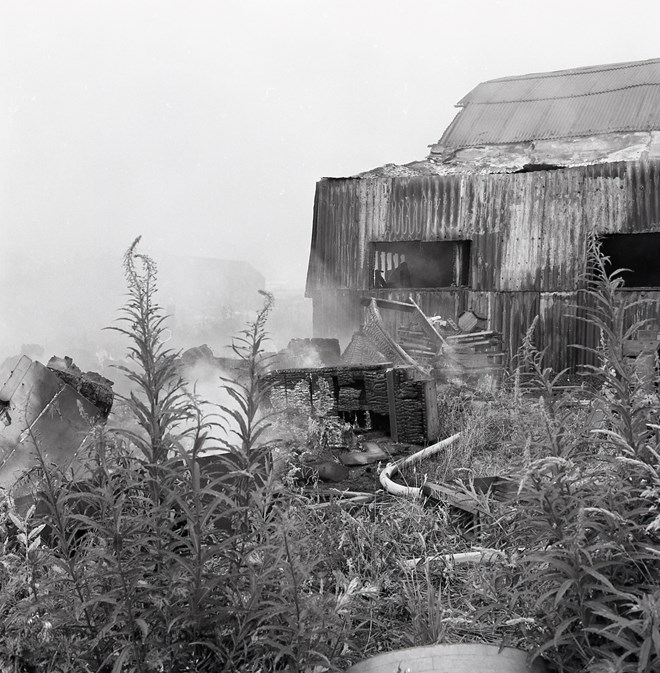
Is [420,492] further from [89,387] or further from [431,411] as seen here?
[89,387]

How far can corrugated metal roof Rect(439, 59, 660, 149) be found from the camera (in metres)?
16.6

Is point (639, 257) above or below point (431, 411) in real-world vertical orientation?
above

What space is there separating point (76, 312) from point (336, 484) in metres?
16.8

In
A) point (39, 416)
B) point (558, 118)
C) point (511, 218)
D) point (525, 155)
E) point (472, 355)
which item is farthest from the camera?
point (558, 118)

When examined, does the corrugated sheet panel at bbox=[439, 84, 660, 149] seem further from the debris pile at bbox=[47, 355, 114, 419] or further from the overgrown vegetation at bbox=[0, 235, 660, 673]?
the overgrown vegetation at bbox=[0, 235, 660, 673]

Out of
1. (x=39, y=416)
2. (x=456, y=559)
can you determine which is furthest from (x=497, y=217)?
(x=456, y=559)

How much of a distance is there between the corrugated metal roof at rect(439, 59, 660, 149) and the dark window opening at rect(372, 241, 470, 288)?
8.80ft

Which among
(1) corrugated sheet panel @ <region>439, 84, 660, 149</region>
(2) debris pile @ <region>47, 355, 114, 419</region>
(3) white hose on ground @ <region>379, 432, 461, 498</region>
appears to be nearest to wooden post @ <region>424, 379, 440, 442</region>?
(3) white hose on ground @ <region>379, 432, 461, 498</region>

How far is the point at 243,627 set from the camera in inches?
111

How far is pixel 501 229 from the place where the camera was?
14.1m

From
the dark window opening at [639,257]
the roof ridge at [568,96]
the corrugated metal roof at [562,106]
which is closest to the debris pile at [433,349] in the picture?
the dark window opening at [639,257]

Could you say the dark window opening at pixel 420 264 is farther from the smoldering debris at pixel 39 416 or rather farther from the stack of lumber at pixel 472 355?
the smoldering debris at pixel 39 416

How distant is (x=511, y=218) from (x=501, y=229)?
0.92 ft

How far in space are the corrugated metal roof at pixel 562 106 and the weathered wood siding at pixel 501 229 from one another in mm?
3388
